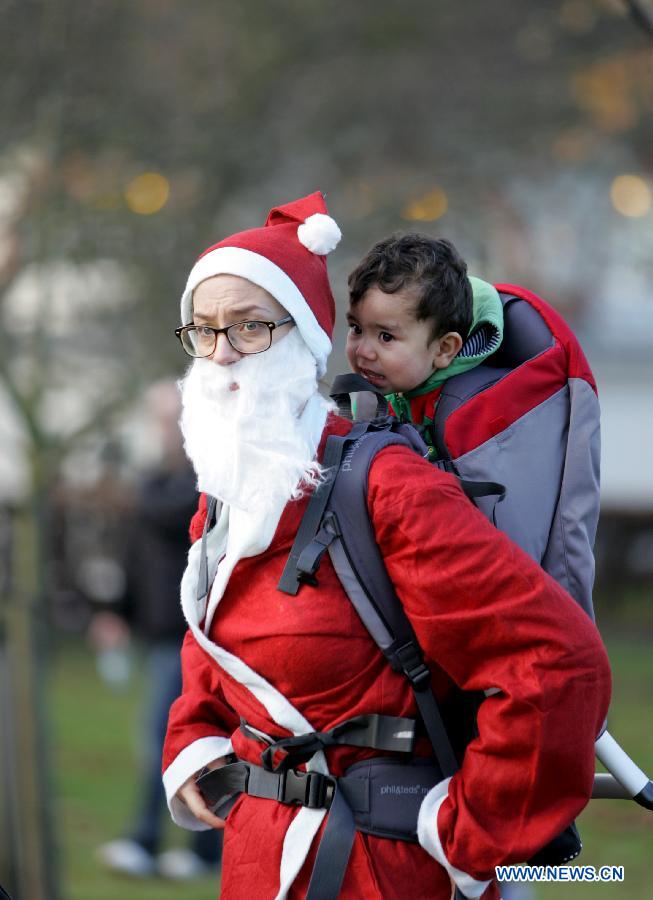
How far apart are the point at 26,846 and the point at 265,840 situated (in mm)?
3163

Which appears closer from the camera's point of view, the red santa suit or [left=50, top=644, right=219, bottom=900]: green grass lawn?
the red santa suit

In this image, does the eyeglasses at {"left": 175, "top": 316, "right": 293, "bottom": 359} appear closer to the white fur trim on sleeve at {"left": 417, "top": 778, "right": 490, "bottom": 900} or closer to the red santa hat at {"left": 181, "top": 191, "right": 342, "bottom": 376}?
the red santa hat at {"left": 181, "top": 191, "right": 342, "bottom": 376}

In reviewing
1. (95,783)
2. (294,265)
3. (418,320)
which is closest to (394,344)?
(418,320)

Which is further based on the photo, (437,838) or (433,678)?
(433,678)

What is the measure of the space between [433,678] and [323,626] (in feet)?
0.77

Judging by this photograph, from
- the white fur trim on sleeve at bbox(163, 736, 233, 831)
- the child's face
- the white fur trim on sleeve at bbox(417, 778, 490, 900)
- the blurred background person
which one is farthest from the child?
the blurred background person

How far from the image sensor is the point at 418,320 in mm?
2428

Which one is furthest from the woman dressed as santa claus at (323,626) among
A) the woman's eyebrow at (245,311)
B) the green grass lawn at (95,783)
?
the green grass lawn at (95,783)

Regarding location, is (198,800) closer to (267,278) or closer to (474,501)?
(474,501)

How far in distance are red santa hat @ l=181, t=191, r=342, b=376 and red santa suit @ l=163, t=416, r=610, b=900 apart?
0.22m

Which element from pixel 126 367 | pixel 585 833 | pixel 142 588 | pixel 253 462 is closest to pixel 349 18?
pixel 126 367

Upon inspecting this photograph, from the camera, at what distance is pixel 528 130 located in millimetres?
8281

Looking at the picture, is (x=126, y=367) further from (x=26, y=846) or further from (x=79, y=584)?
(x=79, y=584)

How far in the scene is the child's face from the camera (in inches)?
95.7
